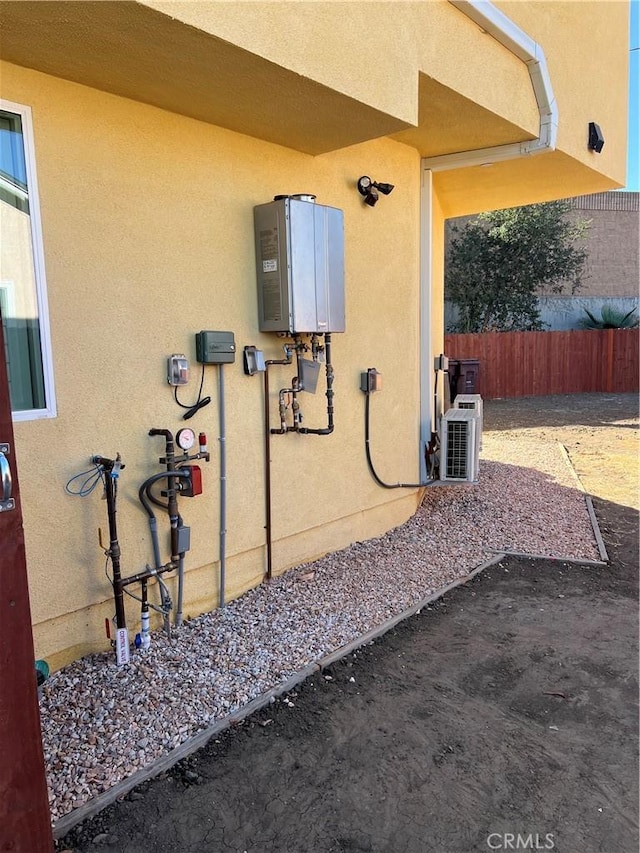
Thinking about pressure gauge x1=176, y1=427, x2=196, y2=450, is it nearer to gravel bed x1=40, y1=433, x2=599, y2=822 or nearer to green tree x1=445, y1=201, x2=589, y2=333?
gravel bed x1=40, y1=433, x2=599, y2=822

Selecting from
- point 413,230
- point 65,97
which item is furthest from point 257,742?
point 413,230

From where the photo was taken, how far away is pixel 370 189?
15.8 feet

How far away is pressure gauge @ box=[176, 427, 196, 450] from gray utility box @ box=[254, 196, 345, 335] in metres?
0.93

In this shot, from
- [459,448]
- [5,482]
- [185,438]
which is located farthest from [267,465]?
[5,482]

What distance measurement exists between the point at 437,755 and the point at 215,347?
8.06 feet

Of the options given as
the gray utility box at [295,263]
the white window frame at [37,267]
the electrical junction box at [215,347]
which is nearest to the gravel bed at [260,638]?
the white window frame at [37,267]

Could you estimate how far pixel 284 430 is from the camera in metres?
4.28

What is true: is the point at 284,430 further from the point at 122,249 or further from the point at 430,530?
the point at 430,530

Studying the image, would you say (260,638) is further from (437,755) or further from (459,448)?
(459,448)

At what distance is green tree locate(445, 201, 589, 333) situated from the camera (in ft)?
60.0

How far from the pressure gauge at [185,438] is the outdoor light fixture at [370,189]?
2.47m

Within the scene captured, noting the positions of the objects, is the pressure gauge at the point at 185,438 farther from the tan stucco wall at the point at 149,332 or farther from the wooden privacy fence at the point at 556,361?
the wooden privacy fence at the point at 556,361

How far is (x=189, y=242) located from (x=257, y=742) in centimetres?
269

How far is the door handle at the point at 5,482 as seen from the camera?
1.71 meters
